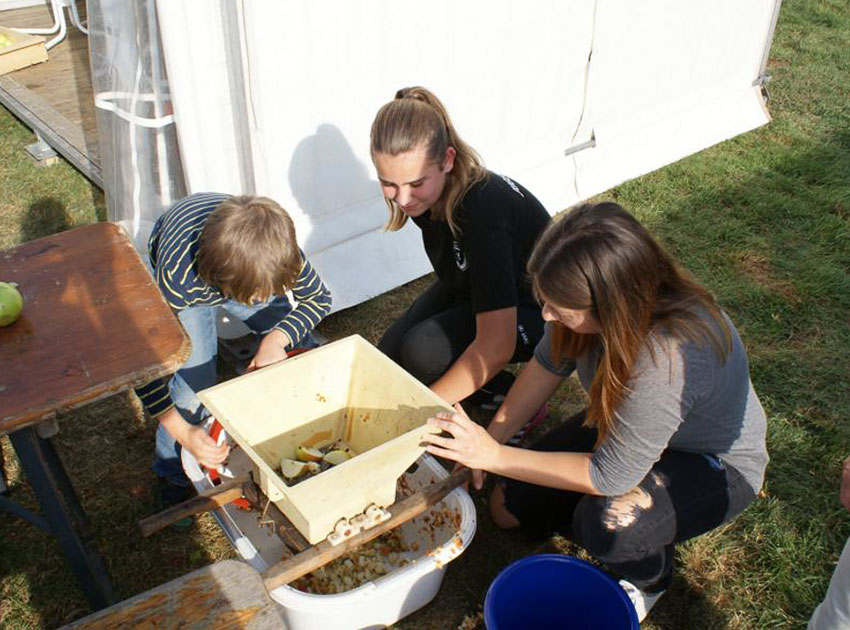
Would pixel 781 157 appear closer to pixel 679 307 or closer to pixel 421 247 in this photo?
pixel 421 247

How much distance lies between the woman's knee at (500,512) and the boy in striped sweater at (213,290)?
2.78 feet

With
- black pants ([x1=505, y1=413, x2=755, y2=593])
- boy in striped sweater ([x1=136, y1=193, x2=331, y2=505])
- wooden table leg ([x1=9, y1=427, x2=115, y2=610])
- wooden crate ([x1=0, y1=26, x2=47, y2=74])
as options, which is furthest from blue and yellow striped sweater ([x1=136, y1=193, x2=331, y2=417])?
wooden crate ([x1=0, y1=26, x2=47, y2=74])

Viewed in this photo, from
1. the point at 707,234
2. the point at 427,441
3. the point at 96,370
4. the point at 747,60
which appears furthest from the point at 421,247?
the point at 747,60

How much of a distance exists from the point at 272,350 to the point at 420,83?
1.74 metres

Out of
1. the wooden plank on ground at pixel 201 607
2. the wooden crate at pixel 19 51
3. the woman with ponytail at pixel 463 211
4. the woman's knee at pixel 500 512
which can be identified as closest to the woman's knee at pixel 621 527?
the woman's knee at pixel 500 512

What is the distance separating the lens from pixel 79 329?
5.86ft

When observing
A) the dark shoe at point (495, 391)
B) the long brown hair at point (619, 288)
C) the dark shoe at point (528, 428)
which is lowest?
the dark shoe at point (528, 428)

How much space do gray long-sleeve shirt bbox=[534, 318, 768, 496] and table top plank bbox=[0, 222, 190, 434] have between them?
106 cm

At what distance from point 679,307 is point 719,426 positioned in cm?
43

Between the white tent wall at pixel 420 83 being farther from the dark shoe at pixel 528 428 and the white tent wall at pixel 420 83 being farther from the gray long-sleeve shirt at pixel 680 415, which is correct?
the gray long-sleeve shirt at pixel 680 415

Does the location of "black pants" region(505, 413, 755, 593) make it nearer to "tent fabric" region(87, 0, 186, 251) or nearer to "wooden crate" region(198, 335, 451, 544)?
"wooden crate" region(198, 335, 451, 544)

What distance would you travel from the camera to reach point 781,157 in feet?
16.5

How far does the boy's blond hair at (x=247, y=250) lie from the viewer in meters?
2.14

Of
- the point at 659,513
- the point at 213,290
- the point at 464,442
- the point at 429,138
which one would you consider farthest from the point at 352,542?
the point at 429,138
